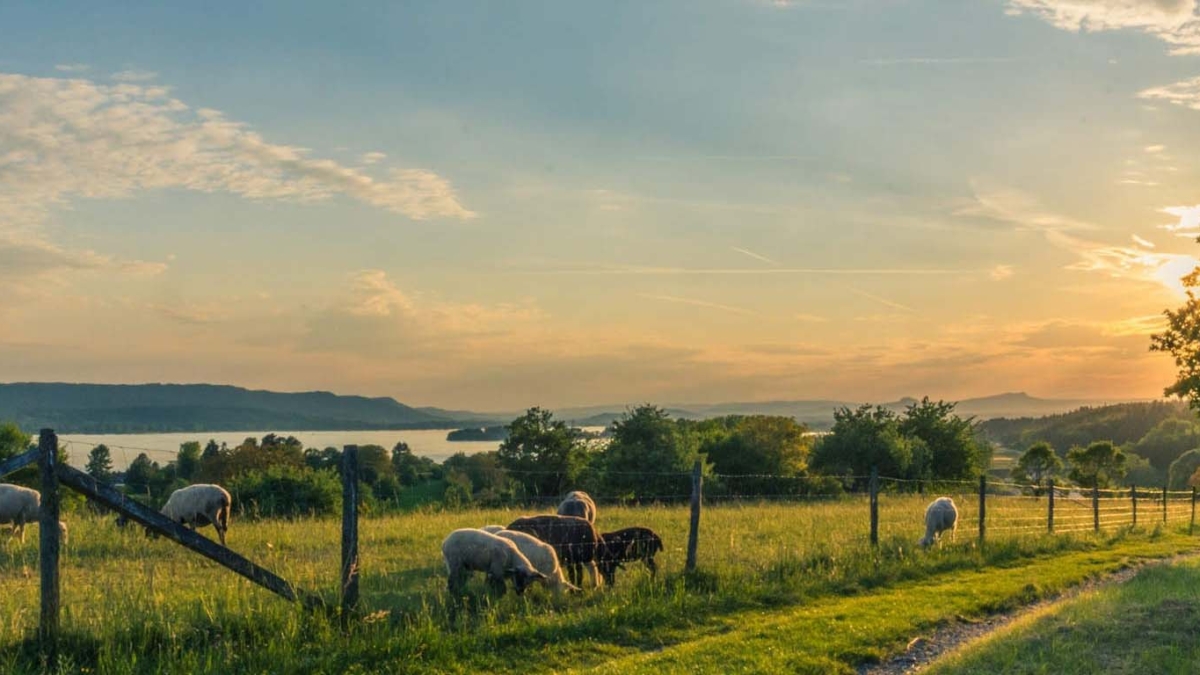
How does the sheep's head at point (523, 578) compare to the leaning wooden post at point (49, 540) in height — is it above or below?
below

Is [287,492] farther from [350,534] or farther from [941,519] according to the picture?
[941,519]

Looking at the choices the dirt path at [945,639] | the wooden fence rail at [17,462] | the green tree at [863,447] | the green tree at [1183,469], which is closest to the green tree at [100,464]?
the wooden fence rail at [17,462]

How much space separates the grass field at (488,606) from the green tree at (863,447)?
31.0 meters

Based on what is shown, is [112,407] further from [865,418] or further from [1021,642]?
[1021,642]

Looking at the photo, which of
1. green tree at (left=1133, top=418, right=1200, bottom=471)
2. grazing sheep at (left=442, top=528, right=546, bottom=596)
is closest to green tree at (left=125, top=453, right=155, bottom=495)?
grazing sheep at (left=442, top=528, right=546, bottom=596)

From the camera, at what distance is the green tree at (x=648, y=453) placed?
39844 millimetres

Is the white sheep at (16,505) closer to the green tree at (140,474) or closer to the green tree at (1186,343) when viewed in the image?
the green tree at (140,474)

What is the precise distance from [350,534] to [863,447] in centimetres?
4606

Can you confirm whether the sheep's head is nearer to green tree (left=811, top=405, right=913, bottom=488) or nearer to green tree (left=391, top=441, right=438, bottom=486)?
green tree (left=391, top=441, right=438, bottom=486)

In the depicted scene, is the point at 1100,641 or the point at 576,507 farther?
the point at 576,507

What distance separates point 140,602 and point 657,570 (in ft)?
24.3

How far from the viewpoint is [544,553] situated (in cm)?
1283

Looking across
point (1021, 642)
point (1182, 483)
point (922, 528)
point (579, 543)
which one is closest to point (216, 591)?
→ point (579, 543)

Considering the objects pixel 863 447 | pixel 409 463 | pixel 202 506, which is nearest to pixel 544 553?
pixel 202 506
